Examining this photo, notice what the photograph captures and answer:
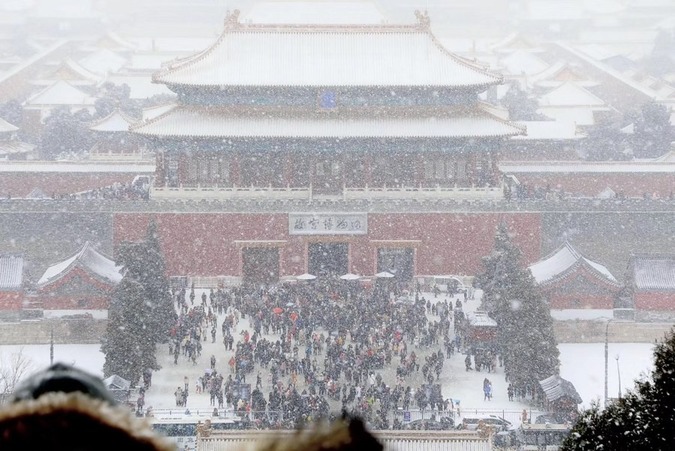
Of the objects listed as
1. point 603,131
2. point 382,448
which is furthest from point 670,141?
point 382,448

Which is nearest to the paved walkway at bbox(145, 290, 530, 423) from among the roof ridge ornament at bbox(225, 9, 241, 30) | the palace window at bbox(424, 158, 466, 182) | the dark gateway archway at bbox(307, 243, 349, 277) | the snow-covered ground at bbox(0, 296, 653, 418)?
the snow-covered ground at bbox(0, 296, 653, 418)

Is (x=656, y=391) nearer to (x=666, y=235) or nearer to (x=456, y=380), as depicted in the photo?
(x=456, y=380)

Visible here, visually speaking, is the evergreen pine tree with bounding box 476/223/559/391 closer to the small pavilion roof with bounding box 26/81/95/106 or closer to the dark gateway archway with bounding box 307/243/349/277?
the dark gateway archway with bounding box 307/243/349/277

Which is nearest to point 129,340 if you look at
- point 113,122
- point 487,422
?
point 487,422

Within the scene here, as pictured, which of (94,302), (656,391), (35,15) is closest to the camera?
(656,391)

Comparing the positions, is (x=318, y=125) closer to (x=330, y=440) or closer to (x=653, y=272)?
(x=653, y=272)
